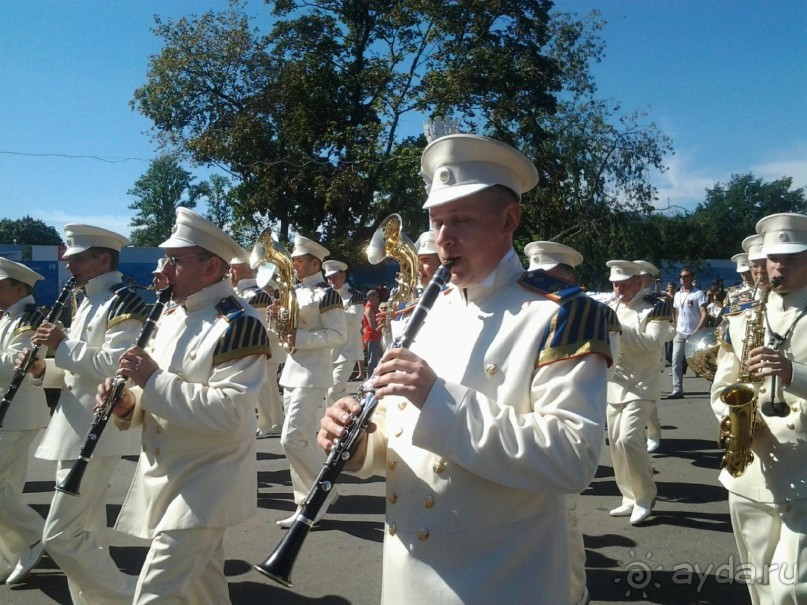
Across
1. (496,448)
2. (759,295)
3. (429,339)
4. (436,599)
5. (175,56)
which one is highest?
(175,56)

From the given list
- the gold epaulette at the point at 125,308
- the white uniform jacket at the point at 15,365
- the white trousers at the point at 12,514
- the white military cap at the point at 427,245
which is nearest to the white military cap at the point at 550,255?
the white military cap at the point at 427,245

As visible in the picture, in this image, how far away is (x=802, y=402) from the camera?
3762mm

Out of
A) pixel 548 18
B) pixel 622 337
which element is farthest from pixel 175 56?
pixel 622 337

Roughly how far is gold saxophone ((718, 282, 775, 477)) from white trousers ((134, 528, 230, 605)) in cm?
272

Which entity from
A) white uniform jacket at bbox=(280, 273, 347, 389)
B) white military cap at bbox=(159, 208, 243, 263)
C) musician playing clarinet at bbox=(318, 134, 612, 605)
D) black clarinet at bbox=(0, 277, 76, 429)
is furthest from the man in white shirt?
musician playing clarinet at bbox=(318, 134, 612, 605)

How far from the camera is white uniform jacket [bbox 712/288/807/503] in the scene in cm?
365

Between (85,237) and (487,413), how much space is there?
13.0 feet

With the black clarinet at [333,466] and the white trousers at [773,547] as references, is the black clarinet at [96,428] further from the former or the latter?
the white trousers at [773,547]

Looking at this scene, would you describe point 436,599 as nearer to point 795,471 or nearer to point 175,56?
point 795,471

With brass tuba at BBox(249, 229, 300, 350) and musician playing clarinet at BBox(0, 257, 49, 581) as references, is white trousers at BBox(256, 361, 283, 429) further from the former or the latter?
musician playing clarinet at BBox(0, 257, 49, 581)

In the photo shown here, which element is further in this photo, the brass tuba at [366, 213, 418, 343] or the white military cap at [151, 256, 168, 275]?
the brass tuba at [366, 213, 418, 343]

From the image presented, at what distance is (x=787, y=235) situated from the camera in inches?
155

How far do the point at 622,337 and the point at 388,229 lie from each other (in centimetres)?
255

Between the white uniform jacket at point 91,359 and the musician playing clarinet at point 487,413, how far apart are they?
2.70 meters
